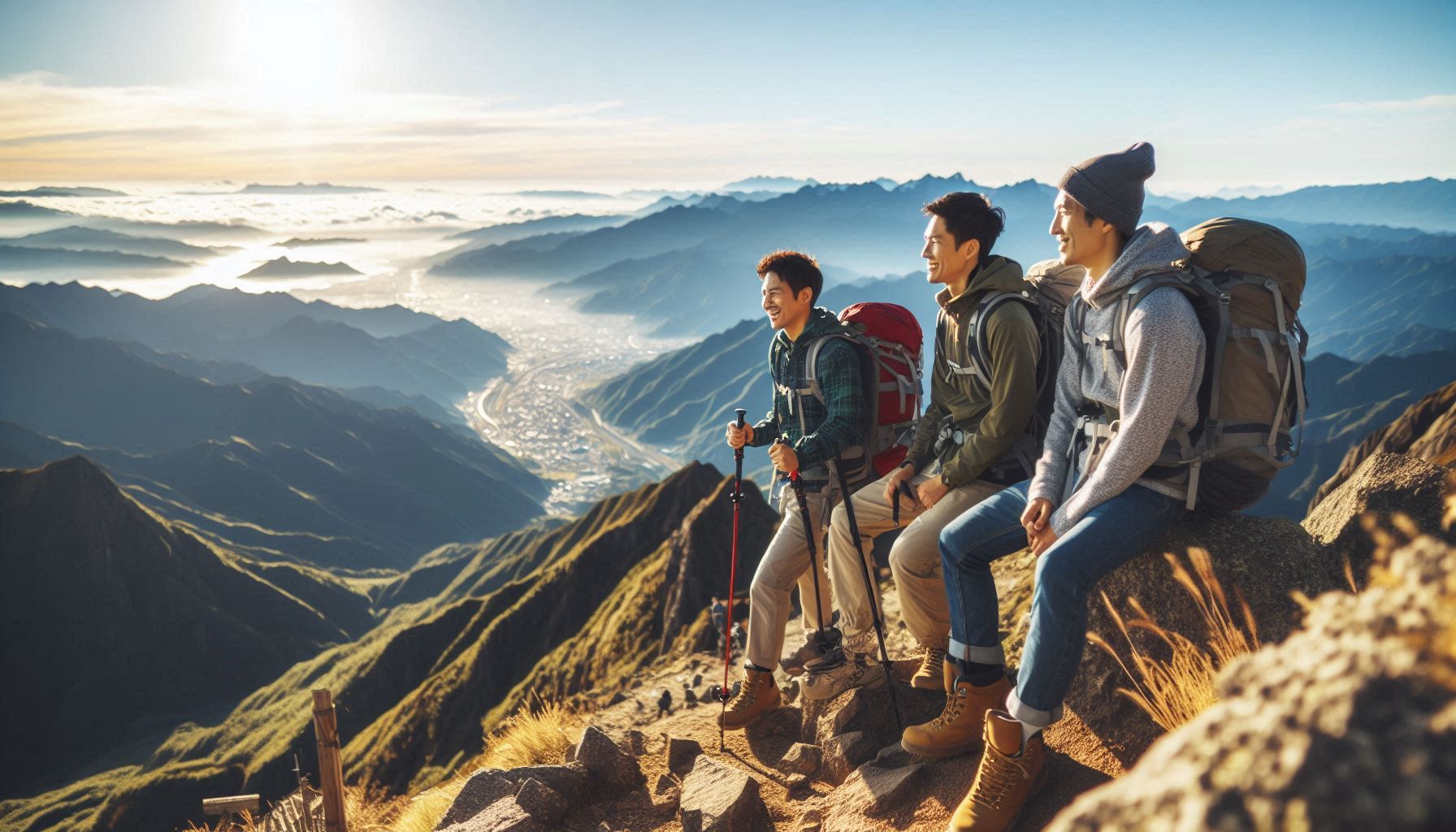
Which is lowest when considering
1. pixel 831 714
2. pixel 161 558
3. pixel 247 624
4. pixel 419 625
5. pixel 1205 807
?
pixel 247 624

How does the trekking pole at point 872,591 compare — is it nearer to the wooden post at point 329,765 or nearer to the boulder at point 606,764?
the boulder at point 606,764

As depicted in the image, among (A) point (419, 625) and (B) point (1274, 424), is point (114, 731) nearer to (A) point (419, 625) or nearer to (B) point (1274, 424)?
(A) point (419, 625)

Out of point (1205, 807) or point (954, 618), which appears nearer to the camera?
point (1205, 807)

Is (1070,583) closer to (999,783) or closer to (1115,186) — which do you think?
(999,783)

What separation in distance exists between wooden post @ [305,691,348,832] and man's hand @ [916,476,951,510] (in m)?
6.85

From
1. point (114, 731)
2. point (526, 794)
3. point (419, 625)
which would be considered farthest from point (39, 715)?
point (526, 794)

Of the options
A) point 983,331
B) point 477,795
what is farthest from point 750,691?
point 983,331

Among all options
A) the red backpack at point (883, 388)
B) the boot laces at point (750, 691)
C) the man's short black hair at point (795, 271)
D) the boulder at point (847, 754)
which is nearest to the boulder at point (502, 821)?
the boot laces at point (750, 691)

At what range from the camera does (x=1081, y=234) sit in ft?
16.6

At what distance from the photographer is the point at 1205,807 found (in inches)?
65.3

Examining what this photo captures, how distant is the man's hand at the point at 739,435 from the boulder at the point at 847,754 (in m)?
2.66

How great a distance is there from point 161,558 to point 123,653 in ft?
64.5

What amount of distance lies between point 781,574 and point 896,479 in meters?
1.38

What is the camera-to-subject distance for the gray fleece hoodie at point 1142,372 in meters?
4.54
